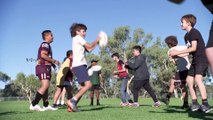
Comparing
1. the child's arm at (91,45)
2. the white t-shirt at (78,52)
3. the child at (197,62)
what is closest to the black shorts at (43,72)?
the white t-shirt at (78,52)

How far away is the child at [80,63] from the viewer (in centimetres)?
632

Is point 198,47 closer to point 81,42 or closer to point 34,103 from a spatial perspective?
point 81,42

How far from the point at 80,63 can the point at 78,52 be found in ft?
0.80

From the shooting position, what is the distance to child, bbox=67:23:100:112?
6320 millimetres

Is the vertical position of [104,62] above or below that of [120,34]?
below

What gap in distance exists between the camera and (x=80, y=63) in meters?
6.46

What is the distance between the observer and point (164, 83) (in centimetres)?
6241

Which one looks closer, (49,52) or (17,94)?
(49,52)

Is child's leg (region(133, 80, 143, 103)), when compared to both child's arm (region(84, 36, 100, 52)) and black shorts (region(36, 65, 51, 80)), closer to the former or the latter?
black shorts (region(36, 65, 51, 80))

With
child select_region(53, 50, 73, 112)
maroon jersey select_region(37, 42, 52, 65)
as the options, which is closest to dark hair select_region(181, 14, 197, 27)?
maroon jersey select_region(37, 42, 52, 65)

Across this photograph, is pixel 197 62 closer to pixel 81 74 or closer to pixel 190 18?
pixel 190 18

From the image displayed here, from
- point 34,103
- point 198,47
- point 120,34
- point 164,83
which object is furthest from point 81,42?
point 164,83

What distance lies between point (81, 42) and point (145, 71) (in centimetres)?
249

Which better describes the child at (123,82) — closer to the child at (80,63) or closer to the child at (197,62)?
the child at (80,63)
